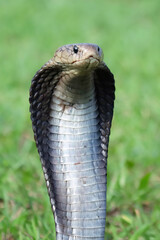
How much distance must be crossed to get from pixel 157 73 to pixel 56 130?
5.02 metres

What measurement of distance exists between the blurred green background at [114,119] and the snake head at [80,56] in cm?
106

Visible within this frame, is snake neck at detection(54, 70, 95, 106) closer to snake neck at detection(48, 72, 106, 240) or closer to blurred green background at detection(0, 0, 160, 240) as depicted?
snake neck at detection(48, 72, 106, 240)

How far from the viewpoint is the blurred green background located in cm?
320

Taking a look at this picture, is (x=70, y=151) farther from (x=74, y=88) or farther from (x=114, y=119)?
(x=114, y=119)

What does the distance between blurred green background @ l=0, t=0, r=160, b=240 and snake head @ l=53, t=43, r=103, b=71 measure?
1.06 m

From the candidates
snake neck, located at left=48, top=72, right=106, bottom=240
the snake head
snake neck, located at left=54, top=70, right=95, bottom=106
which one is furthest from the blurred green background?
the snake head

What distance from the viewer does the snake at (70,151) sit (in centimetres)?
228

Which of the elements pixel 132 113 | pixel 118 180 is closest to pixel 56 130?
pixel 118 180

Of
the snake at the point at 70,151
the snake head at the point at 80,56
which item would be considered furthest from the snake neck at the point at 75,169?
the snake head at the point at 80,56

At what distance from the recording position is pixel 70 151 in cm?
231

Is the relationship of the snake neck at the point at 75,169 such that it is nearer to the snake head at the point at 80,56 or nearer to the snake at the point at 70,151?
the snake at the point at 70,151

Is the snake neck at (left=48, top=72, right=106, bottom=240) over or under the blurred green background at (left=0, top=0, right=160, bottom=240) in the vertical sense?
under

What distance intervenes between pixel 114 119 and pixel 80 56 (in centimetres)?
335

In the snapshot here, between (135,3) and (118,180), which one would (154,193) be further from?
(135,3)
